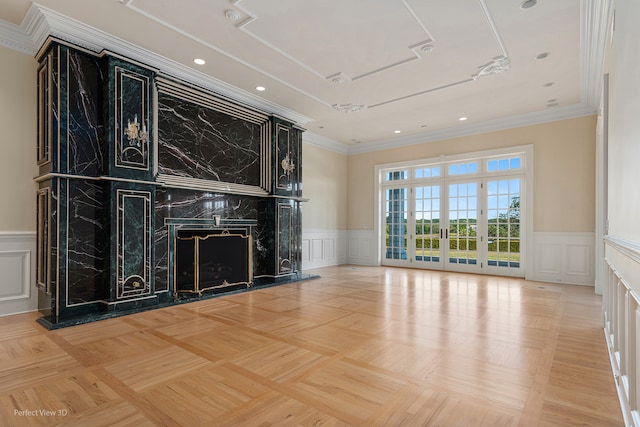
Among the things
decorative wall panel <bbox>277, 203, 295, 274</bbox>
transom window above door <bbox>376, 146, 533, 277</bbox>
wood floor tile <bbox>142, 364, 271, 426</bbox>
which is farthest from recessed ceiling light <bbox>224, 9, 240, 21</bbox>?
transom window above door <bbox>376, 146, 533, 277</bbox>

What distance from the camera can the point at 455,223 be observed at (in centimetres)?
806

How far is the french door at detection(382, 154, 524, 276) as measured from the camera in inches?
290

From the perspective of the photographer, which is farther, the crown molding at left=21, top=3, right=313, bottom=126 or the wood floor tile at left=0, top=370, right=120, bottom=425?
the crown molding at left=21, top=3, right=313, bottom=126

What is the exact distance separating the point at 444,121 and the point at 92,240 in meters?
6.77

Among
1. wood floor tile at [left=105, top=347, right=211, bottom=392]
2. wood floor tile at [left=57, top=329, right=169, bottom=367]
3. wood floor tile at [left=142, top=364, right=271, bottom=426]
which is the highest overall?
wood floor tile at [left=142, top=364, right=271, bottom=426]

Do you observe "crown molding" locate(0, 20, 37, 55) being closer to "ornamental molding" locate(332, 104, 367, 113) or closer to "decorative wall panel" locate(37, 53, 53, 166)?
"decorative wall panel" locate(37, 53, 53, 166)

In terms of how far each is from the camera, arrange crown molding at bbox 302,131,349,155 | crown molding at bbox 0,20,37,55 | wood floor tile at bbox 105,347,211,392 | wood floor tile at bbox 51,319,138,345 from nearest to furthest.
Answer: wood floor tile at bbox 105,347,211,392
wood floor tile at bbox 51,319,138,345
crown molding at bbox 0,20,37,55
crown molding at bbox 302,131,349,155

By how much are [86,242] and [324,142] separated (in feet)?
20.1

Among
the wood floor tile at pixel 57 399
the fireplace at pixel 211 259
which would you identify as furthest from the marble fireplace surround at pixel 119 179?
the wood floor tile at pixel 57 399

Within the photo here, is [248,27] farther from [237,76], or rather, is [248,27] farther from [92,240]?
[92,240]

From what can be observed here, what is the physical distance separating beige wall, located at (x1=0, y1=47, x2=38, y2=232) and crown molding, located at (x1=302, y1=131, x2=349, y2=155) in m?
5.26

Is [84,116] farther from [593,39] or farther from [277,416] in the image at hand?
[593,39]

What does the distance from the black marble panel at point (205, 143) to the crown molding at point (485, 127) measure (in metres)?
3.95

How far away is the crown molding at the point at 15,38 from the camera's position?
3965 mm
